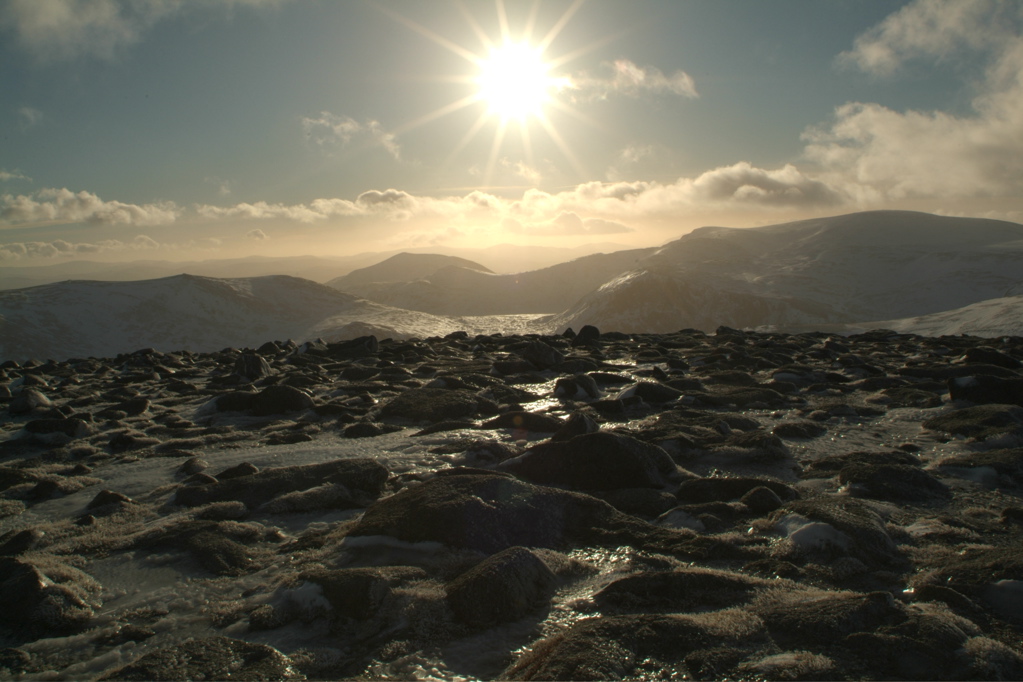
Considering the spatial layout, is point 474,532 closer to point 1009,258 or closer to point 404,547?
point 404,547

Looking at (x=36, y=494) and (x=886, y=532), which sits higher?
(x=886, y=532)

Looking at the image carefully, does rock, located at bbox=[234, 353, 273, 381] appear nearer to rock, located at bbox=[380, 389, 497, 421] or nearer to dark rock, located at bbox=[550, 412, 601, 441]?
rock, located at bbox=[380, 389, 497, 421]

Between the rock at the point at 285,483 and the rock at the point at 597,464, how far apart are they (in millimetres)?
1439

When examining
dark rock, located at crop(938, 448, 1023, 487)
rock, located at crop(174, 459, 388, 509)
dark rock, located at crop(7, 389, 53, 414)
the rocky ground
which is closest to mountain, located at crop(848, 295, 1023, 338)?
the rocky ground

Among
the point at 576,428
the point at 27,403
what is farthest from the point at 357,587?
the point at 27,403

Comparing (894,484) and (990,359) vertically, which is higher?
(990,359)

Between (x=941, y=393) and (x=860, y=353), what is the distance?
28.1 ft

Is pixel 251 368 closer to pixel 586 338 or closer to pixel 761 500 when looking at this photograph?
pixel 586 338

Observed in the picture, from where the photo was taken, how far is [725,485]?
5.41 meters

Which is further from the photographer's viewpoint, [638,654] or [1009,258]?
[1009,258]

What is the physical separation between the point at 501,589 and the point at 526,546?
0.89 meters

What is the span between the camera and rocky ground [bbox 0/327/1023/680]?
2982mm

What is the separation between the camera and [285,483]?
5.85 metres

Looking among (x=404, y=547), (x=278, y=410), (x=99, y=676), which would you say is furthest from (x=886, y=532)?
(x=278, y=410)
